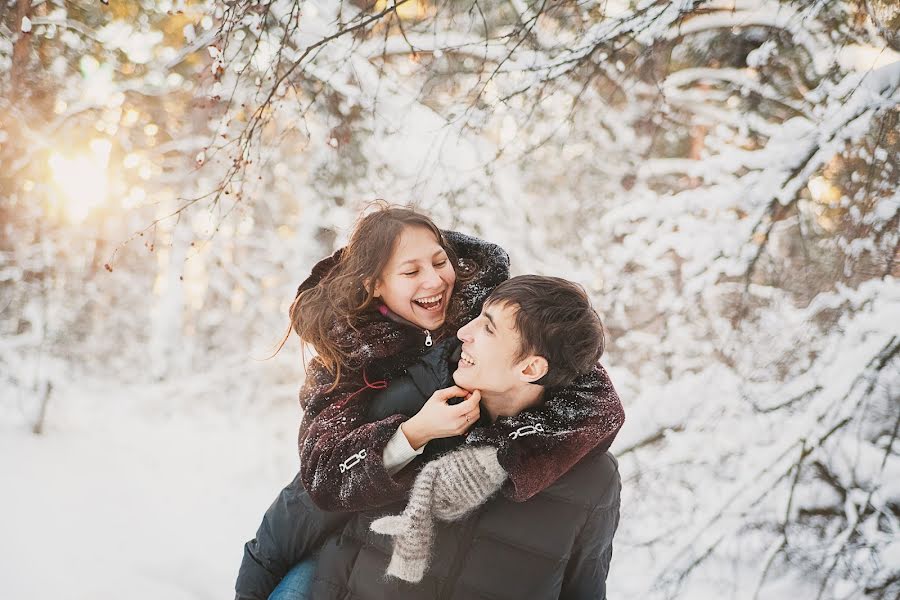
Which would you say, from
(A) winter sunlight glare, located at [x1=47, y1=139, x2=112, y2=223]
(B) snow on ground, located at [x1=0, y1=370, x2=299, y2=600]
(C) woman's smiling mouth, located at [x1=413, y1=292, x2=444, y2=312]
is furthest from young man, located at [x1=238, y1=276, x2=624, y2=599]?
(A) winter sunlight glare, located at [x1=47, y1=139, x2=112, y2=223]

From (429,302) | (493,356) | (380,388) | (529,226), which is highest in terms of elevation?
(529,226)

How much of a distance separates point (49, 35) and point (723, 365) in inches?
175

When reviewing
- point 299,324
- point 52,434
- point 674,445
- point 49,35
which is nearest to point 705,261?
point 674,445

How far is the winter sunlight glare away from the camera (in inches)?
200

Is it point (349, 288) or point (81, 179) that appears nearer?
point (349, 288)

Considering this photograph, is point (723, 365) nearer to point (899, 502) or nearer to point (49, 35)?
point (899, 502)

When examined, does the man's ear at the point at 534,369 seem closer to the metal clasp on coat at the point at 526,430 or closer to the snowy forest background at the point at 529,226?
the metal clasp on coat at the point at 526,430

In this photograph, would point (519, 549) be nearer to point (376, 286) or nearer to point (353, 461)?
point (353, 461)

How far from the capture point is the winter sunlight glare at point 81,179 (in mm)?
5086

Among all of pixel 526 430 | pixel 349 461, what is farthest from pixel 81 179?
pixel 526 430

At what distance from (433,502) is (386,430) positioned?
0.78 ft

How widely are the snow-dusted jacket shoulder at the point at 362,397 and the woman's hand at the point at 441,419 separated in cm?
9

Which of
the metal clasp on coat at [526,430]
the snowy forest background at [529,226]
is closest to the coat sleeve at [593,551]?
the metal clasp on coat at [526,430]

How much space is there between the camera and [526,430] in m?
1.65
